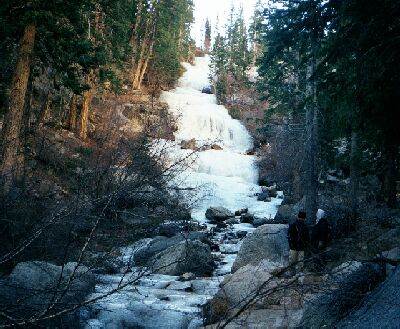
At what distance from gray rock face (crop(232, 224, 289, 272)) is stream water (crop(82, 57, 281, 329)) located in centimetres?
77

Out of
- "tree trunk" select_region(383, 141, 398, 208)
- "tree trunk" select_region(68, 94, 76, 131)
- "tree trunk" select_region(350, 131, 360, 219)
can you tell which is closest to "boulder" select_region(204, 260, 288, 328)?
"tree trunk" select_region(383, 141, 398, 208)

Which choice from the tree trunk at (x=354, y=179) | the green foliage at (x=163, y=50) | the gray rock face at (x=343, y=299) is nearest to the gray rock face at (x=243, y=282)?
Answer: the gray rock face at (x=343, y=299)

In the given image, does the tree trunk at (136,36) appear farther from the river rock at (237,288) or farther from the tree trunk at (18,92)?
the river rock at (237,288)

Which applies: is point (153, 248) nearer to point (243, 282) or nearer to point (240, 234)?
point (240, 234)

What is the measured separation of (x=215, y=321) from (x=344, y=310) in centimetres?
357

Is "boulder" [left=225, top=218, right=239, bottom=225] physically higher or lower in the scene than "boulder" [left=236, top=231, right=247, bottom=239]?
lower

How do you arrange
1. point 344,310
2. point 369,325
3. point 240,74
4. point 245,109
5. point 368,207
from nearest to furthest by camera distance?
point 369,325 → point 344,310 → point 368,207 → point 245,109 → point 240,74

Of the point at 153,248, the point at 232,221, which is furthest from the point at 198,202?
the point at 153,248

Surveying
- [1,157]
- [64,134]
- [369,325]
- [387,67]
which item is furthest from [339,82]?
[64,134]

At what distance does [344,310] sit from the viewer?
4.03 metres

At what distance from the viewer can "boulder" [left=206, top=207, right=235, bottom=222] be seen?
68.5 feet

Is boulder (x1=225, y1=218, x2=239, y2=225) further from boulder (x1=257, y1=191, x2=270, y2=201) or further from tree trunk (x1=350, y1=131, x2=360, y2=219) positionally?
tree trunk (x1=350, y1=131, x2=360, y2=219)

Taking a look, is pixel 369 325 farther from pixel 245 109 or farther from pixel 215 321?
pixel 245 109

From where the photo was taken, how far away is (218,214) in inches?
824
